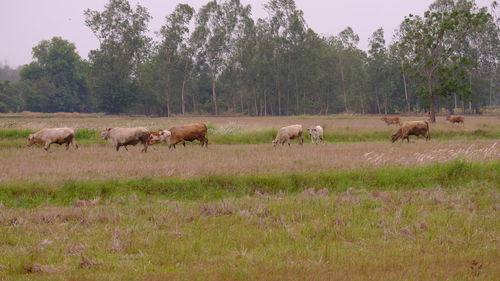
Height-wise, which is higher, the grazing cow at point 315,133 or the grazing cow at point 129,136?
the grazing cow at point 129,136

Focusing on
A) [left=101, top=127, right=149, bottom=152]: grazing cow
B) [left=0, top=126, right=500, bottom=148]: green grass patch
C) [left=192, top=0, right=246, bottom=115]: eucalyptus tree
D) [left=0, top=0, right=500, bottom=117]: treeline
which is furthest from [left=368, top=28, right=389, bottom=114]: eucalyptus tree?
[left=101, top=127, right=149, bottom=152]: grazing cow

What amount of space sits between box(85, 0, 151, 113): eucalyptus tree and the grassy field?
57.6 m

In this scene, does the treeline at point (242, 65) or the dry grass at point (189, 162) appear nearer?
the dry grass at point (189, 162)

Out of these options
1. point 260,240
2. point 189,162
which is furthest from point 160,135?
point 260,240

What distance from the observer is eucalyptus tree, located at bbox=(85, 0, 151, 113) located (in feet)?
242

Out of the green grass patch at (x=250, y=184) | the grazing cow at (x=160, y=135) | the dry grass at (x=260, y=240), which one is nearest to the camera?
the dry grass at (x=260, y=240)

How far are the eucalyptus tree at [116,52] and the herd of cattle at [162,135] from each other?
50.8m

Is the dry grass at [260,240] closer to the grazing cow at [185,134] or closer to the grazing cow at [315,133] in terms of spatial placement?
the grazing cow at [185,134]

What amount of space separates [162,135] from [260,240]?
58.6 feet

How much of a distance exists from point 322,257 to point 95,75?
238 feet

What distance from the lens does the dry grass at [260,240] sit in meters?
6.51

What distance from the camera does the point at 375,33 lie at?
77250 mm

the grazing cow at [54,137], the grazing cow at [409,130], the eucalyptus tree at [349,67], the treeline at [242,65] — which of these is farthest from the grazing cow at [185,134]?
the eucalyptus tree at [349,67]

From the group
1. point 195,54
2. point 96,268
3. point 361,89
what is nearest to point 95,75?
point 195,54
